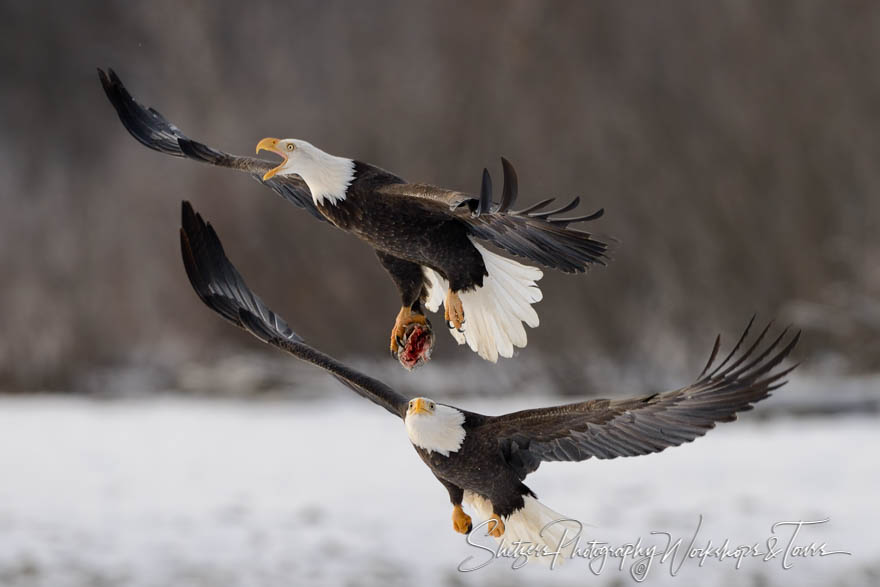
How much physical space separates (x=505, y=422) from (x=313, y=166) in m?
0.46

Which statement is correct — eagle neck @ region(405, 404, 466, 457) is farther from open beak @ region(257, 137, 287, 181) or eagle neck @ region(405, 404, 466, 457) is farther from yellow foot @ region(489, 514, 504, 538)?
open beak @ region(257, 137, 287, 181)

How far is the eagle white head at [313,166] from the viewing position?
5.70ft

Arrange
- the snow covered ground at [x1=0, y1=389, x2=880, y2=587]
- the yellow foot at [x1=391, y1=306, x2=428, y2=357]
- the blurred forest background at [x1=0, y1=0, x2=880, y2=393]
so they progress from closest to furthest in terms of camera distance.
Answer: the yellow foot at [x1=391, y1=306, x2=428, y2=357], the snow covered ground at [x1=0, y1=389, x2=880, y2=587], the blurred forest background at [x1=0, y1=0, x2=880, y2=393]

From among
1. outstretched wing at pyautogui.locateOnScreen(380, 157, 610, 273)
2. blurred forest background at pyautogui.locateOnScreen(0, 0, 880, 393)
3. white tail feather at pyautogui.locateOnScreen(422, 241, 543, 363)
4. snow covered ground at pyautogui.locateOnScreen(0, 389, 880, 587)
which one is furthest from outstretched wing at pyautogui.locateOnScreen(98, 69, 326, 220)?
snow covered ground at pyautogui.locateOnScreen(0, 389, 880, 587)

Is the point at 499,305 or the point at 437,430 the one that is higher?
the point at 499,305

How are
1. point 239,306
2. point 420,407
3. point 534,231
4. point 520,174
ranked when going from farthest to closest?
point 520,174 → point 239,306 → point 420,407 → point 534,231

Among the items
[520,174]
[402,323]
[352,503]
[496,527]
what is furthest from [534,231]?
[352,503]

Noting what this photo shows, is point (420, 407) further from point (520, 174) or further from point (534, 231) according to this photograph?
point (520, 174)

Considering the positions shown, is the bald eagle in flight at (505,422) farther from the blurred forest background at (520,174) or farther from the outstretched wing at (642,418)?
the blurred forest background at (520,174)

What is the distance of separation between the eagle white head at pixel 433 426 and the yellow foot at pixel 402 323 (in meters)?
0.09

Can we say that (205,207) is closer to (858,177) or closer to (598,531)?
(598,531)

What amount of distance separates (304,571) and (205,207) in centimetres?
188

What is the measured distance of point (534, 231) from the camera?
1.58m

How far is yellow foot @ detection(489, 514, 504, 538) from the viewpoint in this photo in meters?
1.81
